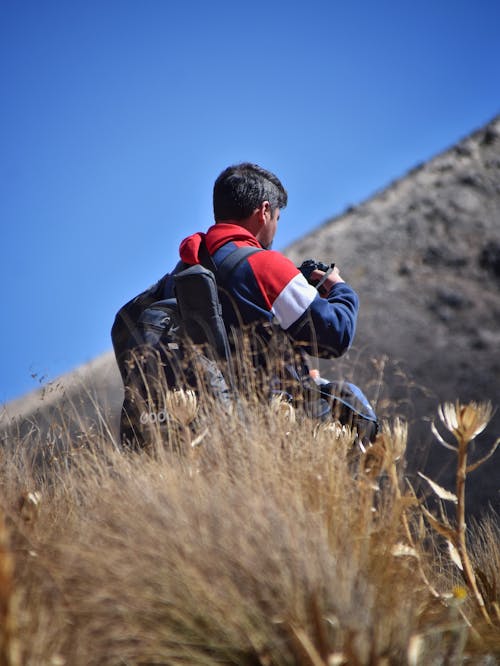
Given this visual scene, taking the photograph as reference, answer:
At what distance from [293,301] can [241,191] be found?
0.67 m

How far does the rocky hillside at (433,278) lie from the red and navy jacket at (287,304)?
8392mm

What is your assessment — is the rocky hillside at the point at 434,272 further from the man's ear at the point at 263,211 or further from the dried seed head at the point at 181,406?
the dried seed head at the point at 181,406

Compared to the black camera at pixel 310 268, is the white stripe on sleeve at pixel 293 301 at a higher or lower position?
lower

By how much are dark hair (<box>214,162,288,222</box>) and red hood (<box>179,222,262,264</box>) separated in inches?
3.8

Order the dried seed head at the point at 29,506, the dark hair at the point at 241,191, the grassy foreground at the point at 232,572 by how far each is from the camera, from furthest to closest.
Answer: the dark hair at the point at 241,191
the dried seed head at the point at 29,506
the grassy foreground at the point at 232,572

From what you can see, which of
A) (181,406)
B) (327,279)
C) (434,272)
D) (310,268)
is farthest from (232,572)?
(434,272)

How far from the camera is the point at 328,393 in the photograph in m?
3.12

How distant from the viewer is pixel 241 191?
3.36 m

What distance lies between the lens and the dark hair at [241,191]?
335cm

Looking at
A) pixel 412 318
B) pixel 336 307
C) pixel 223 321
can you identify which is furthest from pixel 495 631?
pixel 412 318

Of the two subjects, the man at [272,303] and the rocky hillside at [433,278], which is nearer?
the man at [272,303]

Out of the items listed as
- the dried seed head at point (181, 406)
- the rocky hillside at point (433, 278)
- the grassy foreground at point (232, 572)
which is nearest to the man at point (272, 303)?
the dried seed head at point (181, 406)

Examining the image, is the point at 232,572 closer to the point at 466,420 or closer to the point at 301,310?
the point at 466,420

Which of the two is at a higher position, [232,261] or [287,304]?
[232,261]
